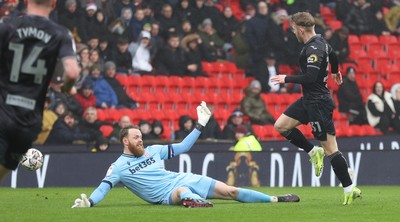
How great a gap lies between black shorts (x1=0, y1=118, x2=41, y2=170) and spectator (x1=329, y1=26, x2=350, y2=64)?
16443 millimetres

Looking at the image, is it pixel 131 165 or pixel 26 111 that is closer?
pixel 26 111

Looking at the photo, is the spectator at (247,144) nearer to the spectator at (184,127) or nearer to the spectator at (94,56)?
the spectator at (184,127)

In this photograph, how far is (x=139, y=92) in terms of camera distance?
23.1 m

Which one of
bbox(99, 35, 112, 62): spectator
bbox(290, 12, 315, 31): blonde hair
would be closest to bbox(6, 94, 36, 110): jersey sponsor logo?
bbox(290, 12, 315, 31): blonde hair

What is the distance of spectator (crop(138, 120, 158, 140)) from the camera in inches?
826

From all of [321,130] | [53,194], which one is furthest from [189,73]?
[321,130]

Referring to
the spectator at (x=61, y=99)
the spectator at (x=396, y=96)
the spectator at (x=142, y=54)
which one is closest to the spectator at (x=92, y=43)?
the spectator at (x=142, y=54)

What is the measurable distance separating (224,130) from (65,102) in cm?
338

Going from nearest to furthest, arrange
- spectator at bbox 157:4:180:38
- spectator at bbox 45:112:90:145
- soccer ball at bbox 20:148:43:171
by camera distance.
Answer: soccer ball at bbox 20:148:43:171
spectator at bbox 45:112:90:145
spectator at bbox 157:4:180:38

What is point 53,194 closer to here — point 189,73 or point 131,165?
point 131,165

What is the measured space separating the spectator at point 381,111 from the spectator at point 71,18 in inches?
267

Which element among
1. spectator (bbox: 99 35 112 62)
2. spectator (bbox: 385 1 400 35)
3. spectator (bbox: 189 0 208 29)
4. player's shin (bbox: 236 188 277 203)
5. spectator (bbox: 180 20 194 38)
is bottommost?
player's shin (bbox: 236 188 277 203)

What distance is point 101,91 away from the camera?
71.4 feet

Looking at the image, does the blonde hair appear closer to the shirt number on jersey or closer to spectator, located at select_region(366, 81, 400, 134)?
the shirt number on jersey
